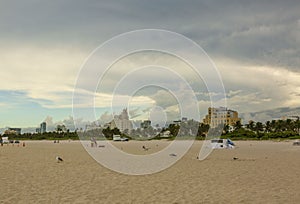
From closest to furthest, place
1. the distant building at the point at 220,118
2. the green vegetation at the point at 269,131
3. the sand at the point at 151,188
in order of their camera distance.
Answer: the sand at the point at 151,188
the green vegetation at the point at 269,131
the distant building at the point at 220,118

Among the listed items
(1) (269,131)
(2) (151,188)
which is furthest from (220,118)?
(2) (151,188)

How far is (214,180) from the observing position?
16.4 metres

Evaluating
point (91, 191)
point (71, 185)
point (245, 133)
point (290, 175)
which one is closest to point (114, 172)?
point (71, 185)

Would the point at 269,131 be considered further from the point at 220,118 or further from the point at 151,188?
the point at 151,188

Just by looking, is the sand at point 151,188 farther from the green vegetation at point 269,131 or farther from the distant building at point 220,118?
the distant building at point 220,118

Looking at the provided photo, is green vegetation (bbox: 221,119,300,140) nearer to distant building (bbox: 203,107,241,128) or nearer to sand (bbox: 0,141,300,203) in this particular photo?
distant building (bbox: 203,107,241,128)

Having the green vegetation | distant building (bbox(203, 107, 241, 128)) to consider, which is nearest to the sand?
the green vegetation

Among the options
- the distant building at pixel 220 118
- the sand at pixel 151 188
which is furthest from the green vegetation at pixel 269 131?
the sand at pixel 151 188

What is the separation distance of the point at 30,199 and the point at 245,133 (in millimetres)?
96826

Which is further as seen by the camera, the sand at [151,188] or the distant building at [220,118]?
the distant building at [220,118]

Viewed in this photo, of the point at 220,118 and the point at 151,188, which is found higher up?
the point at 220,118

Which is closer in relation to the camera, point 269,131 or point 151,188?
point 151,188

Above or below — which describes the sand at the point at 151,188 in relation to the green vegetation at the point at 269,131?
below

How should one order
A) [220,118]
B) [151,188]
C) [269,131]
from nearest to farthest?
1. [151,188]
2. [269,131]
3. [220,118]
